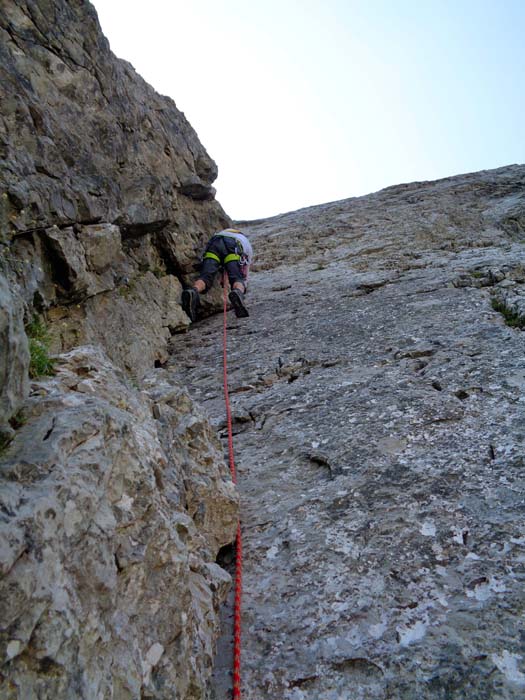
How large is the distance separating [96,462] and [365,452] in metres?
2.64

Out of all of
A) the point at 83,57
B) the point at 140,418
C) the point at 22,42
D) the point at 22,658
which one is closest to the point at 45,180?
the point at 22,42

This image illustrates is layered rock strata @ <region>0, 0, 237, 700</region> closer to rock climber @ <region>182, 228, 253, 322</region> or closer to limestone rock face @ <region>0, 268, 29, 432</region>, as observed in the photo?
limestone rock face @ <region>0, 268, 29, 432</region>

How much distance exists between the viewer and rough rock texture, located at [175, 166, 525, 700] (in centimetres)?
277

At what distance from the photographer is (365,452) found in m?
4.55

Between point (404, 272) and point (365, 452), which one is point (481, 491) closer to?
point (365, 452)

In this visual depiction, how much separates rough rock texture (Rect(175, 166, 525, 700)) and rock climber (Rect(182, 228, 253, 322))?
44cm

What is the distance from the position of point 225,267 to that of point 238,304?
103cm

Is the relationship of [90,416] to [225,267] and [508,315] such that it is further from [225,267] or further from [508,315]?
[225,267]

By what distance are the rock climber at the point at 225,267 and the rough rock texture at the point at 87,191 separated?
11.6 inches

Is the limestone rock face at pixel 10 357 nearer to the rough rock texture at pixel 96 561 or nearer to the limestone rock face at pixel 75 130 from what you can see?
the rough rock texture at pixel 96 561

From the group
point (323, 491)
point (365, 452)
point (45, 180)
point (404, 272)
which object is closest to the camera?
point (323, 491)

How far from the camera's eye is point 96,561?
233 cm

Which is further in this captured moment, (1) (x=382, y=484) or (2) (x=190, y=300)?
(2) (x=190, y=300)

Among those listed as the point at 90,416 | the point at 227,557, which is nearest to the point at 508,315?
the point at 227,557
